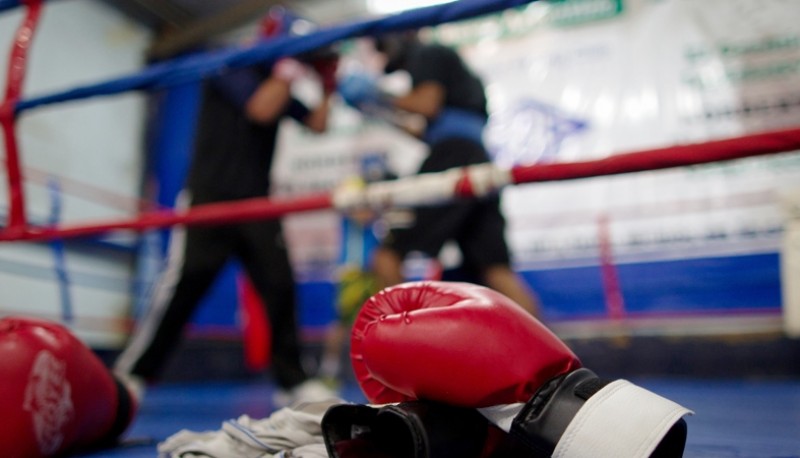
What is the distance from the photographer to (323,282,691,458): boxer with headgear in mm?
539

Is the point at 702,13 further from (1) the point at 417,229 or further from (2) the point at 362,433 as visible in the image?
(2) the point at 362,433

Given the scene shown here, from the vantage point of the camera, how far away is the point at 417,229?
1746mm

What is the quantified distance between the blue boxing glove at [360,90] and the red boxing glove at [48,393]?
1.07 metres

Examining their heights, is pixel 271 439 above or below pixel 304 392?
above

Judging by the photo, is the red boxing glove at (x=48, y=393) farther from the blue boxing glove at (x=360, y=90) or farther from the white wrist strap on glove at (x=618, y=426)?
the blue boxing glove at (x=360, y=90)

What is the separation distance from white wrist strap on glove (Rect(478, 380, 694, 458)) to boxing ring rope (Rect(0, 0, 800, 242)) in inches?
17.9

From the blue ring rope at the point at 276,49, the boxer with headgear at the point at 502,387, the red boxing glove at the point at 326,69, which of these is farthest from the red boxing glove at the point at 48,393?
the red boxing glove at the point at 326,69

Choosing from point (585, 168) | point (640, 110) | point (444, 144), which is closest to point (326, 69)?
point (444, 144)

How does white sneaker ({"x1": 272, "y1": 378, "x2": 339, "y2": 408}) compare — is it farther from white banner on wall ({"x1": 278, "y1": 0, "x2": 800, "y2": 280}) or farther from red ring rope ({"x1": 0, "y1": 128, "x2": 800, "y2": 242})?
white banner on wall ({"x1": 278, "y1": 0, "x2": 800, "y2": 280})

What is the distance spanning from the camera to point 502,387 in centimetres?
57

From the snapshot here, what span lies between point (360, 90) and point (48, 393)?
121 cm

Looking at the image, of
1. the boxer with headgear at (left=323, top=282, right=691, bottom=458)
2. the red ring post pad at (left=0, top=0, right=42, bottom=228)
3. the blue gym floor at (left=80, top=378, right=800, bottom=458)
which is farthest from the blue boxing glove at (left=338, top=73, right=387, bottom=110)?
the boxer with headgear at (left=323, top=282, right=691, bottom=458)

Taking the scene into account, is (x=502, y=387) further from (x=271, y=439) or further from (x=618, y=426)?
(x=271, y=439)

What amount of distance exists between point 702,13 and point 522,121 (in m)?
→ 0.88
